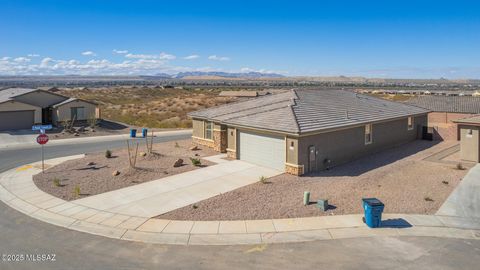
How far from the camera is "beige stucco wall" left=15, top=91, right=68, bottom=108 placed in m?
41.0

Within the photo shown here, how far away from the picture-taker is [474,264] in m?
10.5

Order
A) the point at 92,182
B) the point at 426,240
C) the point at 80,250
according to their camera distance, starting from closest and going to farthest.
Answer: the point at 80,250
the point at 426,240
the point at 92,182

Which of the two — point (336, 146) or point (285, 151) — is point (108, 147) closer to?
point (285, 151)

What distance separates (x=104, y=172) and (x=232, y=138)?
333 inches

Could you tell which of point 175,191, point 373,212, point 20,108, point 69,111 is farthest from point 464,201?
point 20,108

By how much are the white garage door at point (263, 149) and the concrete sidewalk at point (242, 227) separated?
7.43 meters

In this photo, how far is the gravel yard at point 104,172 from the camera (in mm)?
17922

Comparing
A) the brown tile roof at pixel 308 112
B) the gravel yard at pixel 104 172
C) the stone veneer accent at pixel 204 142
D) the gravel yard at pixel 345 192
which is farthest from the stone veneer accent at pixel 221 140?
the gravel yard at pixel 345 192

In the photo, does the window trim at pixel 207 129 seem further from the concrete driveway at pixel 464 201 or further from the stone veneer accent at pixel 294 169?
the concrete driveway at pixel 464 201

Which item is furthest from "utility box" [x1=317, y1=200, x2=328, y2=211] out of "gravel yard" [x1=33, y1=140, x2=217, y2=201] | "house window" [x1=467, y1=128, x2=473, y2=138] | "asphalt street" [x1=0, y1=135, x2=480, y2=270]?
"house window" [x1=467, y1=128, x2=473, y2=138]

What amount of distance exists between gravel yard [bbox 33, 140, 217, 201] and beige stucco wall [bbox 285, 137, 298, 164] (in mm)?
5495

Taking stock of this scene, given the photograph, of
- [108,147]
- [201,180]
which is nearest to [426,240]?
[201,180]

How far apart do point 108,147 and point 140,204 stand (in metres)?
16.2

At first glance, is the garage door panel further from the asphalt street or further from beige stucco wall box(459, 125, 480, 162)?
beige stucco wall box(459, 125, 480, 162)
